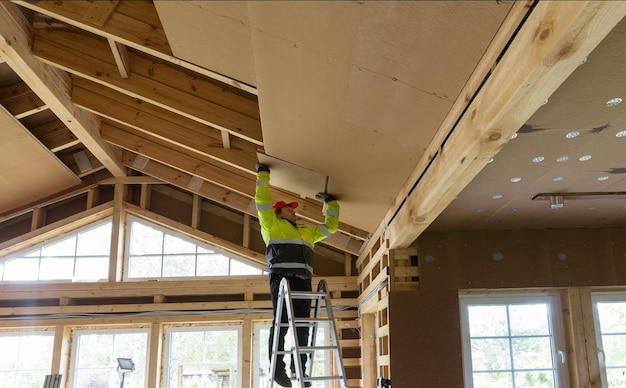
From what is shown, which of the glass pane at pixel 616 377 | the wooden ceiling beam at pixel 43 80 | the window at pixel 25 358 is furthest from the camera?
the window at pixel 25 358

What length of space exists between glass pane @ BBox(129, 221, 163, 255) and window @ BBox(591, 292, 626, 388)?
451cm

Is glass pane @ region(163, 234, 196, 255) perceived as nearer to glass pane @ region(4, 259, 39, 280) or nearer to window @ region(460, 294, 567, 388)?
glass pane @ region(4, 259, 39, 280)

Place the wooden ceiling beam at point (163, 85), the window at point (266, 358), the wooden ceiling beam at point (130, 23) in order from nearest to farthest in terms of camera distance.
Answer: the wooden ceiling beam at point (130, 23) → the wooden ceiling beam at point (163, 85) → the window at point (266, 358)

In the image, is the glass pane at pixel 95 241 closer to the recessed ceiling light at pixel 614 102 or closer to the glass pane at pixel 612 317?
the glass pane at pixel 612 317

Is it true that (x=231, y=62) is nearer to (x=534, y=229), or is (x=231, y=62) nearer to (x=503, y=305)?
(x=534, y=229)

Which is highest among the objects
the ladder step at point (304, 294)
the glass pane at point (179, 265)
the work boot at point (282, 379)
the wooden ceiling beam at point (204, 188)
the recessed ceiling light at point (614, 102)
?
the wooden ceiling beam at point (204, 188)

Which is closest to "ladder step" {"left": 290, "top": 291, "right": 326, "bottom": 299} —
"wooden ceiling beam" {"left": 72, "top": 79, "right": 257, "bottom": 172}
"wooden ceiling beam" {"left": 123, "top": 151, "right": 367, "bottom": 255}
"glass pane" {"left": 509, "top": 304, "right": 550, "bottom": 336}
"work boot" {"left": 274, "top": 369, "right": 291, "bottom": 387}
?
"work boot" {"left": 274, "top": 369, "right": 291, "bottom": 387}

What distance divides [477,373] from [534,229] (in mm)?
1259

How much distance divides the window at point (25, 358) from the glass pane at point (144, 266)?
1056 millimetres

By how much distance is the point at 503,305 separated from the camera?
4914mm

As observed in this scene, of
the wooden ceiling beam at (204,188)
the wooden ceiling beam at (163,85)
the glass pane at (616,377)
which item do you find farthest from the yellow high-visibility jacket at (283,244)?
the glass pane at (616,377)

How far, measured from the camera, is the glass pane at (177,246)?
6605 mm

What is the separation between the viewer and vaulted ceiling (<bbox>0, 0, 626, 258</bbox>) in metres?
2.14

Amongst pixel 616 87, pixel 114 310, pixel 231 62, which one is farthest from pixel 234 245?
pixel 616 87
